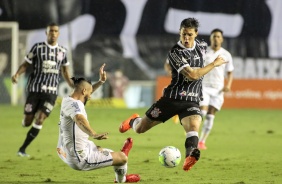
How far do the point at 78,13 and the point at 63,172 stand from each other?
1861 centimetres

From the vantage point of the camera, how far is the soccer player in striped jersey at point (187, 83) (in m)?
10.5

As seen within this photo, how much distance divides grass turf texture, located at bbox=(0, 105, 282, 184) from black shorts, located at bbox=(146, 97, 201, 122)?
2.71ft

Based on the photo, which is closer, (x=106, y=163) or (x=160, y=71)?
(x=106, y=163)

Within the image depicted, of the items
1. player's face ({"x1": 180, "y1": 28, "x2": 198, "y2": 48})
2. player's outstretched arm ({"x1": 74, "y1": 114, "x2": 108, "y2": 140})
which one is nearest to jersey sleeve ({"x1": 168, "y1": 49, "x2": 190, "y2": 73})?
player's face ({"x1": 180, "y1": 28, "x2": 198, "y2": 48})

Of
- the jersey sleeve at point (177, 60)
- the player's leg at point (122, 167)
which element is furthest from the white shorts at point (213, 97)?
the player's leg at point (122, 167)

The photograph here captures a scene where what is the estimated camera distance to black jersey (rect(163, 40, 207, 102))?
10727mm

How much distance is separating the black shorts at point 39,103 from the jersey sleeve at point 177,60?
11.9 feet

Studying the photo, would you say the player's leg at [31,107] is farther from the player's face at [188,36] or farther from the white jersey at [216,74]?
the player's face at [188,36]

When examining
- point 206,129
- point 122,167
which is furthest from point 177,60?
point 206,129

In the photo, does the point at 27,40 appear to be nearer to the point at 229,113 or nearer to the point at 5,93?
the point at 5,93

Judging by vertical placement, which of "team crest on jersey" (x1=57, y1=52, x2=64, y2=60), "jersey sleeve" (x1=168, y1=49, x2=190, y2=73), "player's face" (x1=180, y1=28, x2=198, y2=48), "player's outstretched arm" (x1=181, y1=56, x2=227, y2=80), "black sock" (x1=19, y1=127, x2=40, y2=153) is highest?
"player's face" (x1=180, y1=28, x2=198, y2=48)

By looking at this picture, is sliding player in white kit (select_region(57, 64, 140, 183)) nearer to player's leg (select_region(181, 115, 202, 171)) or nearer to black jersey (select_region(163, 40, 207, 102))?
player's leg (select_region(181, 115, 202, 171))

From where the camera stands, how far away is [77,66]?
28.9 m

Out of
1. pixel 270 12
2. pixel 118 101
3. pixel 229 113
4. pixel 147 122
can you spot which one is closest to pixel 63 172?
pixel 147 122
